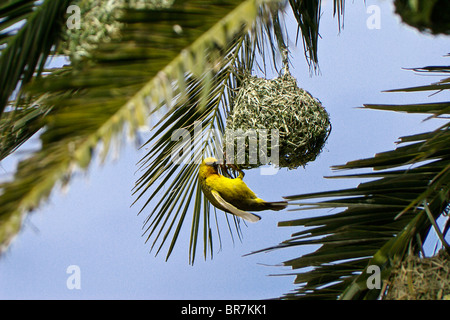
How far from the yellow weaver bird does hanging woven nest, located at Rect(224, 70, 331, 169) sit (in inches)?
4.5

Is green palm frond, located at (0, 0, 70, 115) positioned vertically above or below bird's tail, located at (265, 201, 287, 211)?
above

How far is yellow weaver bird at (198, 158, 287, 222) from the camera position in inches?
107

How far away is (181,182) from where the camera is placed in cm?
358

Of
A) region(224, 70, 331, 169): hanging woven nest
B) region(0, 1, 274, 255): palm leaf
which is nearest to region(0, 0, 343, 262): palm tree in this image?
region(0, 1, 274, 255): palm leaf

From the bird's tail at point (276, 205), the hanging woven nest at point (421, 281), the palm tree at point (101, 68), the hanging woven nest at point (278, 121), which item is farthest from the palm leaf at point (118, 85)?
the hanging woven nest at point (421, 281)

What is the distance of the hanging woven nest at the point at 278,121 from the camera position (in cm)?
275

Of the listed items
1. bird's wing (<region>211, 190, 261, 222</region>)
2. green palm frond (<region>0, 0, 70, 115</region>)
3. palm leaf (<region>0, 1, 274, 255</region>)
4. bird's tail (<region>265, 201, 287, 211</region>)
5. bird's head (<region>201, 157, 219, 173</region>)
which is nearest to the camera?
palm leaf (<region>0, 1, 274, 255</region>)

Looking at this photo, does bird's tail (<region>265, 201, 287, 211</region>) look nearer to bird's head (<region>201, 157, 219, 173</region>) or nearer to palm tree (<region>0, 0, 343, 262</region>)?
bird's head (<region>201, 157, 219, 173</region>)

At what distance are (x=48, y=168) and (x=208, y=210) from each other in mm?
Result: 2434

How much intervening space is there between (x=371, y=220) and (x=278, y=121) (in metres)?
0.68

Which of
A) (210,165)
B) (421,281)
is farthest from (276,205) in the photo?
(421,281)

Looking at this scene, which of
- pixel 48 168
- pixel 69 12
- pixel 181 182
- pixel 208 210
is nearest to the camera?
pixel 48 168
